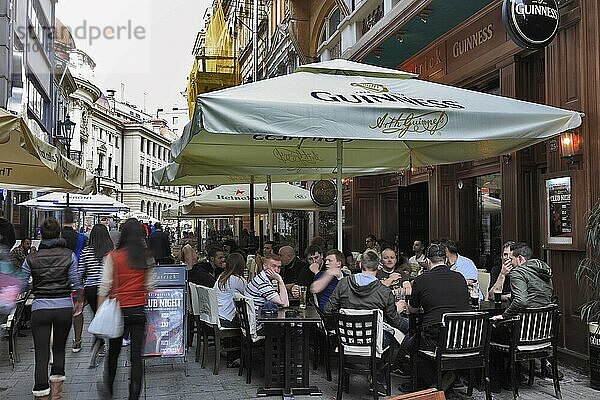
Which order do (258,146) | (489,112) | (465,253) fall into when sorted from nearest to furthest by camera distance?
(489,112)
(258,146)
(465,253)

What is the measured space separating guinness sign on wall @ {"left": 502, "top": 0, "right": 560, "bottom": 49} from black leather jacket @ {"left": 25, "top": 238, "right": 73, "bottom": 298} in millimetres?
6028

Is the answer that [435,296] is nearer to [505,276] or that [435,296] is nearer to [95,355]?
[505,276]

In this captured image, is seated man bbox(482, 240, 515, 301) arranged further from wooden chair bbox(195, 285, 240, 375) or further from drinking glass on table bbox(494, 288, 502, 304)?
wooden chair bbox(195, 285, 240, 375)

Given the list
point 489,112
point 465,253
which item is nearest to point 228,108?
point 489,112

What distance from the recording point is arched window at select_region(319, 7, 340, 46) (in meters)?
21.0

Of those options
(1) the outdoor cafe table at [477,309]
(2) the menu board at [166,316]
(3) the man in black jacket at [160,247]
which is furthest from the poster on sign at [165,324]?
(3) the man in black jacket at [160,247]

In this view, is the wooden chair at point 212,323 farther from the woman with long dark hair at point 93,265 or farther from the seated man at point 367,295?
the seated man at point 367,295

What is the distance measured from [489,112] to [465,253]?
668 cm

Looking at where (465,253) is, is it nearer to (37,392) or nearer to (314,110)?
(314,110)

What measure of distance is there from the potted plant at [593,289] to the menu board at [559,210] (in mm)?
613

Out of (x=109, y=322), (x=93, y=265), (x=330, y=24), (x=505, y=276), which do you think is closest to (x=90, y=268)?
(x=93, y=265)

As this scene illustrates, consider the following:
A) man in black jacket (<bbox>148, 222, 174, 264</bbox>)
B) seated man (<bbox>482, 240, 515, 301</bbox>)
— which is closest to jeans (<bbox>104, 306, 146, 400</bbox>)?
seated man (<bbox>482, 240, 515, 301</bbox>)

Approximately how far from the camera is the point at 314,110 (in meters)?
6.30

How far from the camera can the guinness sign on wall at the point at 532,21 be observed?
27.2ft
